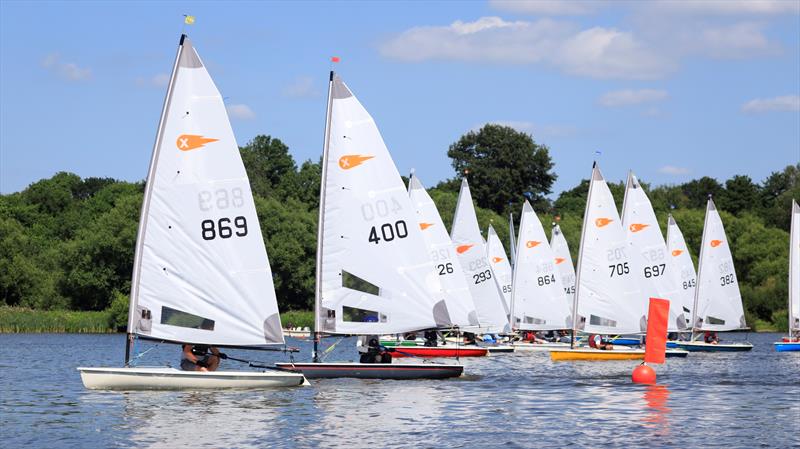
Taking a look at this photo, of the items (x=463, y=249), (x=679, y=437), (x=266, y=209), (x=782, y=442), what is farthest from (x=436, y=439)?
(x=266, y=209)

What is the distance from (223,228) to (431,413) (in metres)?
7.32

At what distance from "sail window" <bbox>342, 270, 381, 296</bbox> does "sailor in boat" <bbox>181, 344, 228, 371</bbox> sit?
20.5 feet

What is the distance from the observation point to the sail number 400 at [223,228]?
32906 mm

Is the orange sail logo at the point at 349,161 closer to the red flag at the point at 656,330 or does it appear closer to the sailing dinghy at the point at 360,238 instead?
the sailing dinghy at the point at 360,238

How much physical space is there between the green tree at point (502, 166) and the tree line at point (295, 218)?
0.15 metres

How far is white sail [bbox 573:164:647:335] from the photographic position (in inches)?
2117

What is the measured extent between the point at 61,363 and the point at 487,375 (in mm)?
18819

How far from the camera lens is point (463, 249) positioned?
201 feet

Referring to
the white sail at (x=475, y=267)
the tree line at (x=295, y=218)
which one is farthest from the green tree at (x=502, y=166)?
the white sail at (x=475, y=267)

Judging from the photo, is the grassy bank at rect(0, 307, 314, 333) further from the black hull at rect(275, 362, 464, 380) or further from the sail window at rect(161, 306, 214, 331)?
the sail window at rect(161, 306, 214, 331)

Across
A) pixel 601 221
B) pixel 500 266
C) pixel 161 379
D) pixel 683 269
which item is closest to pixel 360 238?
pixel 161 379

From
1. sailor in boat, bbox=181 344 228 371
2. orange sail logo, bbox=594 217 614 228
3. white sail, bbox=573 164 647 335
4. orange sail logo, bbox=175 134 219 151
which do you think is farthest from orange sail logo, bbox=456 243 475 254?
orange sail logo, bbox=175 134 219 151

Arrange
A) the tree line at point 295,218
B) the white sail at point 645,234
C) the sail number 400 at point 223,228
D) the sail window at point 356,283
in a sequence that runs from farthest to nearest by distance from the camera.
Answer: the tree line at point 295,218 → the white sail at point 645,234 → the sail window at point 356,283 → the sail number 400 at point 223,228

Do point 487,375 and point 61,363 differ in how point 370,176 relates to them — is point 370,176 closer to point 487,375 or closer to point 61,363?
point 487,375
